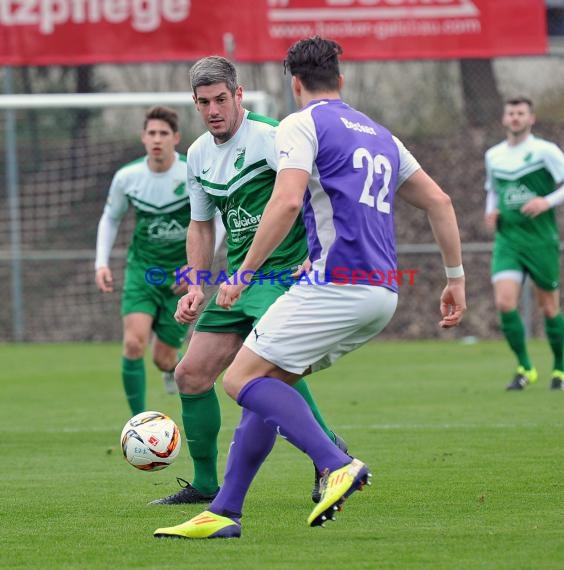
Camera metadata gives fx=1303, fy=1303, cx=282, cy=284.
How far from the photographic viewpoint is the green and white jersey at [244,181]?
6.13 metres

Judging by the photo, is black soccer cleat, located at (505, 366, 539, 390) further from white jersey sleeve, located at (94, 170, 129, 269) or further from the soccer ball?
the soccer ball

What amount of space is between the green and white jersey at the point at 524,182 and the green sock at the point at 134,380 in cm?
396

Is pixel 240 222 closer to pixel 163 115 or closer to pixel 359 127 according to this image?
pixel 359 127

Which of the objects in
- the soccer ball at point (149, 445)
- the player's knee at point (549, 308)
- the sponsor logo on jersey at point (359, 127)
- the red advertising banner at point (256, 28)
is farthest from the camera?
the red advertising banner at point (256, 28)

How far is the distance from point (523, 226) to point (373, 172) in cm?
689

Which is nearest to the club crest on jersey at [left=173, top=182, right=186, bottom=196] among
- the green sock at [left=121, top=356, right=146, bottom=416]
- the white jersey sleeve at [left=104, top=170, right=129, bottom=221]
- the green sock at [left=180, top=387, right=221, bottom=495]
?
the white jersey sleeve at [left=104, top=170, right=129, bottom=221]

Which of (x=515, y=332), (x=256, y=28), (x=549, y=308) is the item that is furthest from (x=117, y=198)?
(x=256, y=28)

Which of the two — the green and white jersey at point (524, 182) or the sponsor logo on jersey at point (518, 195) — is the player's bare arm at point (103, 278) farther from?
the sponsor logo on jersey at point (518, 195)

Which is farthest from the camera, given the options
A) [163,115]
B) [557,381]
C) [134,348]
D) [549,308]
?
[549,308]

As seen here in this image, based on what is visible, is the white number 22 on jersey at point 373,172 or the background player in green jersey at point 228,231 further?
the background player in green jersey at point 228,231

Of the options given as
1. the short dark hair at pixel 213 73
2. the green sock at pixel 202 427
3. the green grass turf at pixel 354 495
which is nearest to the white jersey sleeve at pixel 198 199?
the short dark hair at pixel 213 73

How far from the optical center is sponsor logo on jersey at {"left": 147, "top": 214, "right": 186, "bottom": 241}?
9.73 meters

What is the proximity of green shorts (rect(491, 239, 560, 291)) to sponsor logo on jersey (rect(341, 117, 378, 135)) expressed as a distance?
6.67 metres

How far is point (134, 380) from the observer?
945 centimetres
